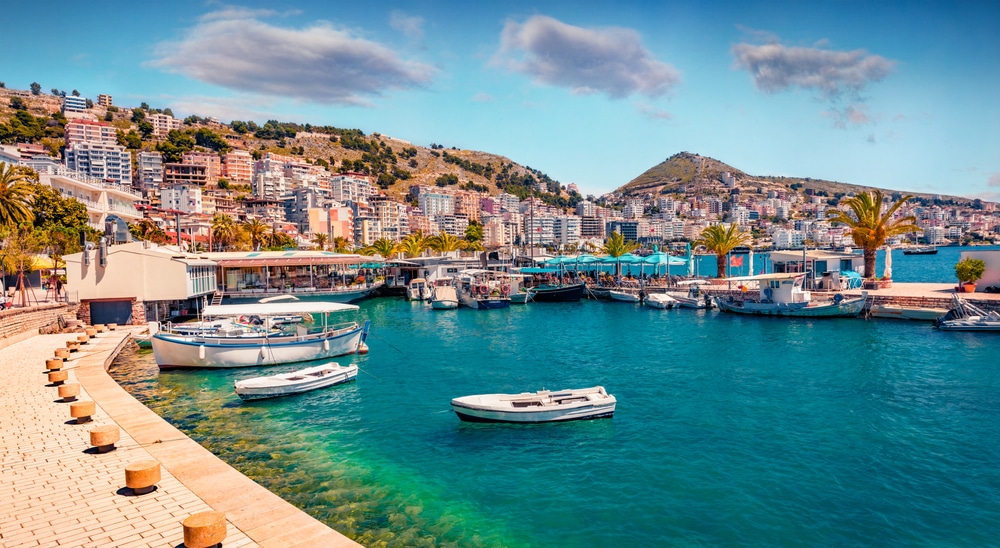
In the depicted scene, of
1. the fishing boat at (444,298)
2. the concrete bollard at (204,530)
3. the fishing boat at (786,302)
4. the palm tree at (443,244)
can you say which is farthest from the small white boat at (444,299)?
the concrete bollard at (204,530)

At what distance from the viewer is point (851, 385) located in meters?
25.2

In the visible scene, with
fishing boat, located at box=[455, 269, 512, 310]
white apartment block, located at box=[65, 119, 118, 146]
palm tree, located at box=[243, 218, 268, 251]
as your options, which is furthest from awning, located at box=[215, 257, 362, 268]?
white apartment block, located at box=[65, 119, 118, 146]

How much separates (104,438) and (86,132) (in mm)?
217694

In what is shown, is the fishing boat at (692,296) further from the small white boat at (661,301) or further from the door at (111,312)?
the door at (111,312)

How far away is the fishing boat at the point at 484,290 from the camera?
59781mm

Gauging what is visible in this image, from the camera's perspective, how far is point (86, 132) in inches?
7180

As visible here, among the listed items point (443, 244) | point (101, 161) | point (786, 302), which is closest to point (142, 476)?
point (786, 302)

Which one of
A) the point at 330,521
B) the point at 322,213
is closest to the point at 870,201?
→ the point at 330,521

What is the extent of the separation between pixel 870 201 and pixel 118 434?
62906 millimetres

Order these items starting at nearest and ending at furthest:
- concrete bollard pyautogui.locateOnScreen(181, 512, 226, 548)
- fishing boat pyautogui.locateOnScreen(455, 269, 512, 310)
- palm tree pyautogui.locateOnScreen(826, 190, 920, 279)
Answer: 1. concrete bollard pyautogui.locateOnScreen(181, 512, 226, 548)
2. palm tree pyautogui.locateOnScreen(826, 190, 920, 279)
3. fishing boat pyautogui.locateOnScreen(455, 269, 512, 310)

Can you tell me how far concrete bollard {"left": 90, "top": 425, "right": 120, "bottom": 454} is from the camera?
13.7 meters

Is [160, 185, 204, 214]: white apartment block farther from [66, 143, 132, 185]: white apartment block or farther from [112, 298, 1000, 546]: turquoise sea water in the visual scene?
[112, 298, 1000, 546]: turquoise sea water

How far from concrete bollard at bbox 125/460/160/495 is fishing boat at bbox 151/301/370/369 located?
1742cm

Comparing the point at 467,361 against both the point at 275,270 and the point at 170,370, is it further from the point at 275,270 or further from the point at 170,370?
the point at 275,270
